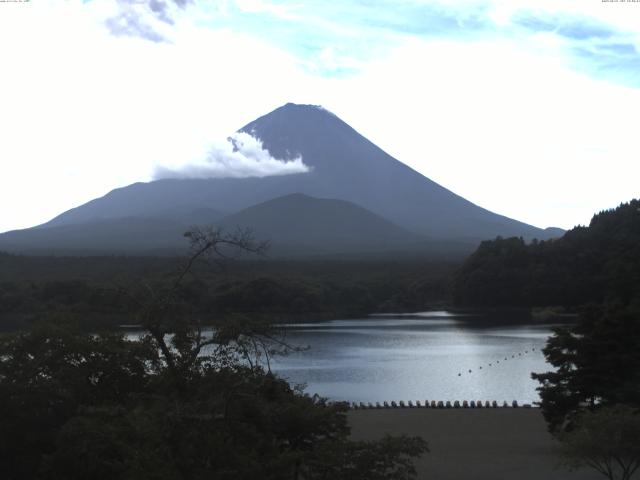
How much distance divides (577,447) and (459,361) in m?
17.6

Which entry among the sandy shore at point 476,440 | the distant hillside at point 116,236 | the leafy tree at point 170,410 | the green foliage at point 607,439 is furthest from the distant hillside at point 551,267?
the leafy tree at point 170,410

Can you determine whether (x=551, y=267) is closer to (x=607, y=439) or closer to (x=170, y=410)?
(x=607, y=439)

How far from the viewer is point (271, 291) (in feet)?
156

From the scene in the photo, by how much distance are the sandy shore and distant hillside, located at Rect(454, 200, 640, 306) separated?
31353 mm

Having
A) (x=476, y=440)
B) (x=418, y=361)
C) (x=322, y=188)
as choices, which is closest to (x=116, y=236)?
(x=322, y=188)

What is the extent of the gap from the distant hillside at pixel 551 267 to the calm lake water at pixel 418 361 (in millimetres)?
7565

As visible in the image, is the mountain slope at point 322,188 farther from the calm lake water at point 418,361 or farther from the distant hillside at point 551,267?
the calm lake water at point 418,361

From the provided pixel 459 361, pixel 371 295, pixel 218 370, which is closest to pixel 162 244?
pixel 371 295

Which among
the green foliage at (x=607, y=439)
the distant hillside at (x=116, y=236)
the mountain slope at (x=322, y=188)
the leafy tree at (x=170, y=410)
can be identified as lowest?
the green foliage at (x=607, y=439)

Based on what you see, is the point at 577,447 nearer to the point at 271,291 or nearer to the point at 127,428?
the point at 127,428

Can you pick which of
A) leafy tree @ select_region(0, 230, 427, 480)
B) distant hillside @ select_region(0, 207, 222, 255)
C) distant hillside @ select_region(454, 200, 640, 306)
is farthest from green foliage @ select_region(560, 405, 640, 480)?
distant hillside @ select_region(0, 207, 222, 255)

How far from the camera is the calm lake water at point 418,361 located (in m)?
20.7

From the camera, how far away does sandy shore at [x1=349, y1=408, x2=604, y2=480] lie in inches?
436

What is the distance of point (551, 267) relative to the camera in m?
49.2
